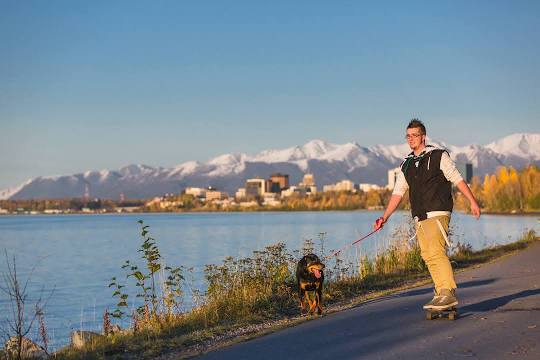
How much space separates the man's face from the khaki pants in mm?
1010

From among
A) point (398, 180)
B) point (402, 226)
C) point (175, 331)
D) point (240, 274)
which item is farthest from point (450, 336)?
point (402, 226)

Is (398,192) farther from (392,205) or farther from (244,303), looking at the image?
(244,303)

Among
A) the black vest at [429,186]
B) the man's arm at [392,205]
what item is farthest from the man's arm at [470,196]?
the man's arm at [392,205]

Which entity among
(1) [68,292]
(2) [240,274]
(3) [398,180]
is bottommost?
(1) [68,292]

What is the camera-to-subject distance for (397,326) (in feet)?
31.2

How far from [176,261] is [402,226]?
64.8 ft

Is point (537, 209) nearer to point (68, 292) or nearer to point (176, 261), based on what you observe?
point (176, 261)

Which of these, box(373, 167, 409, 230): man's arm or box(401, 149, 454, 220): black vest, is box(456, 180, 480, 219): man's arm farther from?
box(373, 167, 409, 230): man's arm

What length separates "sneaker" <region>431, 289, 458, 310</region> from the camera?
9.59 meters

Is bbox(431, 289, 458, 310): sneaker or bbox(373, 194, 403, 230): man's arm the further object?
bbox(373, 194, 403, 230): man's arm

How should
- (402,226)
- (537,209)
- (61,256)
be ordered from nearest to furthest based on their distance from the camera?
(402,226), (61,256), (537,209)

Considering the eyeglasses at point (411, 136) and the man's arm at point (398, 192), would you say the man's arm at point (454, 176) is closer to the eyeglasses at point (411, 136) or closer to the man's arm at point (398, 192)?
the eyeglasses at point (411, 136)

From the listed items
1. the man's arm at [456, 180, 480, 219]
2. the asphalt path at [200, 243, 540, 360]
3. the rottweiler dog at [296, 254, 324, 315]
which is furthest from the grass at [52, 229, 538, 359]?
the man's arm at [456, 180, 480, 219]

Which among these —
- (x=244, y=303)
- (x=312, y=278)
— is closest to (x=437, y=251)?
(x=312, y=278)
